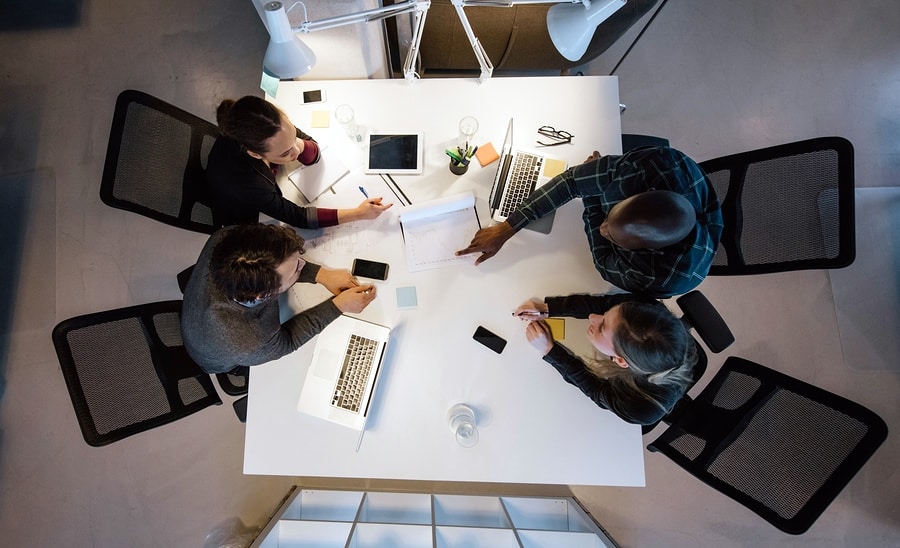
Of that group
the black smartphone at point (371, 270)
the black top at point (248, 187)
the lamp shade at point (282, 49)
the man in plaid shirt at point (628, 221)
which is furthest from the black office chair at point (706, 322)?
the lamp shade at point (282, 49)

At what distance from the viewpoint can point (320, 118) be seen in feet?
5.22

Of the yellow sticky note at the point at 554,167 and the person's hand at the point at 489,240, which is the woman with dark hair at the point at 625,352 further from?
the yellow sticky note at the point at 554,167

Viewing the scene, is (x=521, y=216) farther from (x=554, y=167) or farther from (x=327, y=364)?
(x=327, y=364)

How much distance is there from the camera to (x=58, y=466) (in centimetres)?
215

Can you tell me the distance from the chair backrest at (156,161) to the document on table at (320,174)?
328 millimetres

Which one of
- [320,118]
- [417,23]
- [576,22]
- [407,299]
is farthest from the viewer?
[320,118]

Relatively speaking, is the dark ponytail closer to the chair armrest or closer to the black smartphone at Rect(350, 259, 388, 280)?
the black smartphone at Rect(350, 259, 388, 280)

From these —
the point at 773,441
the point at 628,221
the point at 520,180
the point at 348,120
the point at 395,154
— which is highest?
the point at 348,120

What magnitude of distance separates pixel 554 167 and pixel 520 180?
0.43 feet

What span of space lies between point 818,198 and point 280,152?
5.74 ft

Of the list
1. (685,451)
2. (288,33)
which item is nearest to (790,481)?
(685,451)

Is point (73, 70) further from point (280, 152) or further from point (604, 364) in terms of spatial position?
point (604, 364)

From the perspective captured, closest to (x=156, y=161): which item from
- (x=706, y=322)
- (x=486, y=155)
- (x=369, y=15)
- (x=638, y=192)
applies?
(x=369, y=15)

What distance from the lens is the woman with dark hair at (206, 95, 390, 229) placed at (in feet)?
4.30
